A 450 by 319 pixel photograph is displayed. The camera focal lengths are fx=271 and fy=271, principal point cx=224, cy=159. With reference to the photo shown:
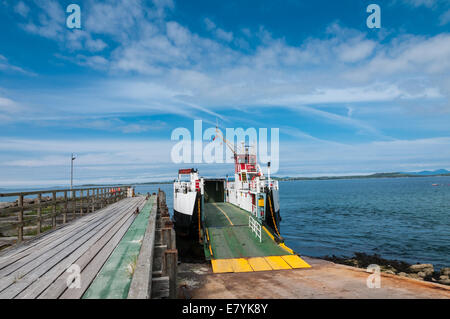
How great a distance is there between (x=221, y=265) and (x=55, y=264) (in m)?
6.14

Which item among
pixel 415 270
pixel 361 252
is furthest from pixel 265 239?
pixel 361 252

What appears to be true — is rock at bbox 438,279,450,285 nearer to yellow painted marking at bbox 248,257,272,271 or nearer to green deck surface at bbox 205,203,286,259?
green deck surface at bbox 205,203,286,259

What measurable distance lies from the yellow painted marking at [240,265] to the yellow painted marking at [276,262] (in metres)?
0.87

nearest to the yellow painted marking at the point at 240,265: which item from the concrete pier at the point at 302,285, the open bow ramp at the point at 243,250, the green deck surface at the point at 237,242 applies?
the open bow ramp at the point at 243,250

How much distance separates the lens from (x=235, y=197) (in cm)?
2453

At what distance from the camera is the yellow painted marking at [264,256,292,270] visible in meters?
10.0

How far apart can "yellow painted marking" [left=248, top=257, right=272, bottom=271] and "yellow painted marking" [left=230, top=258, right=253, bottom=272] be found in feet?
0.54

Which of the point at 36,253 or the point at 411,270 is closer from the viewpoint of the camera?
the point at 36,253

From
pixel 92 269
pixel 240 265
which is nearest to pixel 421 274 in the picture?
pixel 240 265

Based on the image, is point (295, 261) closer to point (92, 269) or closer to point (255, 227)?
point (255, 227)
